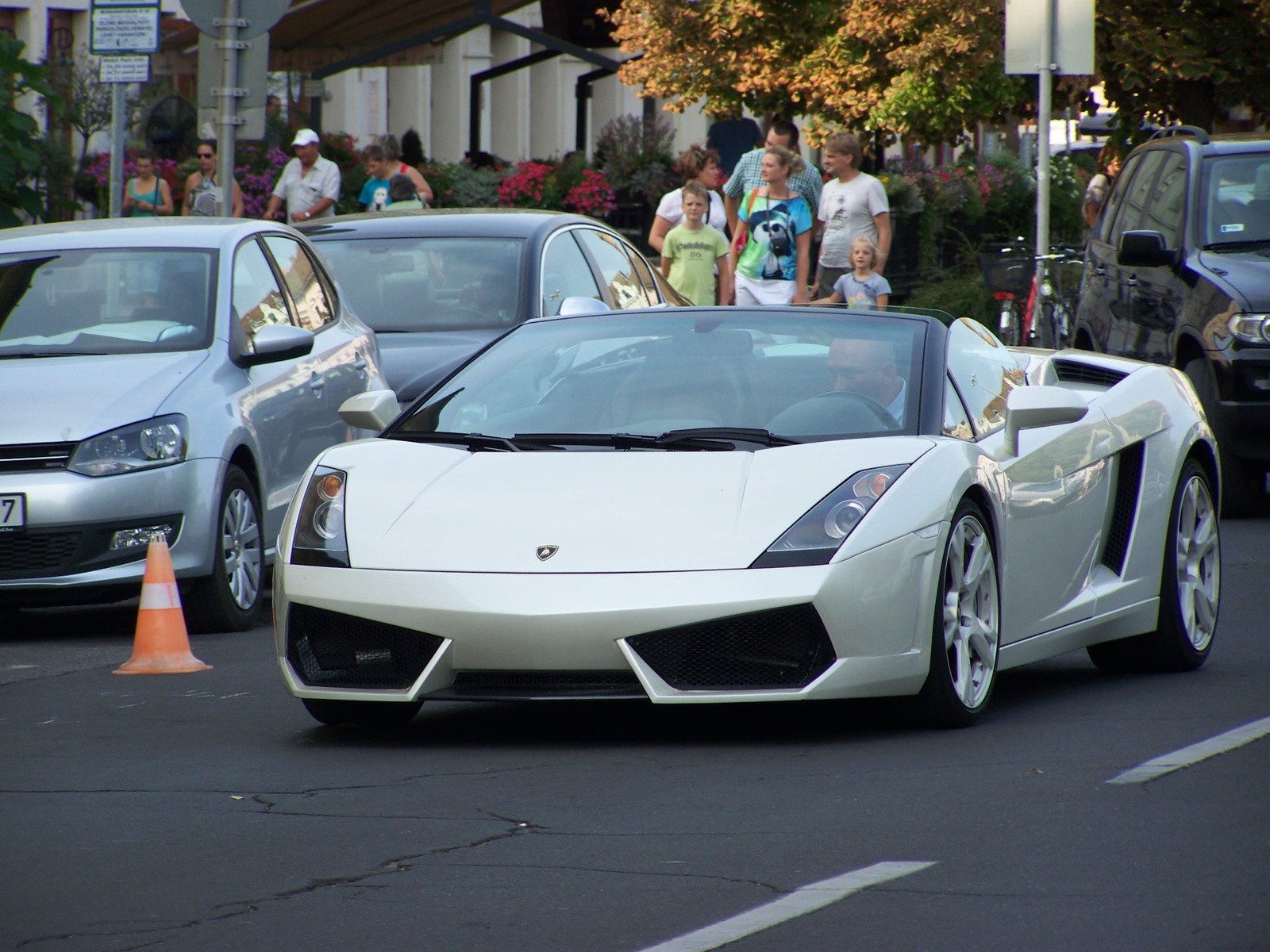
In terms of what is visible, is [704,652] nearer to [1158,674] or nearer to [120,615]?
[1158,674]

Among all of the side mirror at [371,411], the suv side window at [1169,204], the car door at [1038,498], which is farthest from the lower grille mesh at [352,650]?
the suv side window at [1169,204]

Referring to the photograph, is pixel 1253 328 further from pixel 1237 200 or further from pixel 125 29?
pixel 125 29

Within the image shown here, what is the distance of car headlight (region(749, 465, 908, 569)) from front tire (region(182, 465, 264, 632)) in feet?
12.3

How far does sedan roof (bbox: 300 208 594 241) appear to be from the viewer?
12.9 meters

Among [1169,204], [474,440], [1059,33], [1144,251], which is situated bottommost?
[474,440]

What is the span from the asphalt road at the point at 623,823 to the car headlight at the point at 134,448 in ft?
5.04

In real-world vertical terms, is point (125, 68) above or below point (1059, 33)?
below

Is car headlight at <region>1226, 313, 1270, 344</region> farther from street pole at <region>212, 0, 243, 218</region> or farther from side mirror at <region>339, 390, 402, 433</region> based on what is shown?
side mirror at <region>339, 390, 402, 433</region>

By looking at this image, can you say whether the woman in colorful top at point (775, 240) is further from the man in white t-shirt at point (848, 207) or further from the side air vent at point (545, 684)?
the side air vent at point (545, 684)

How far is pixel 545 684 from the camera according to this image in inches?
246

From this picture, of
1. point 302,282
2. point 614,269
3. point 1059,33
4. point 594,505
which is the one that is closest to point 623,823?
point 594,505

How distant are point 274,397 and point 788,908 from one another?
5.93 metres

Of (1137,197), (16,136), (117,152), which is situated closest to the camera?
(1137,197)

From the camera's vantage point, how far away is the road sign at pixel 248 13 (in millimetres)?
14320
